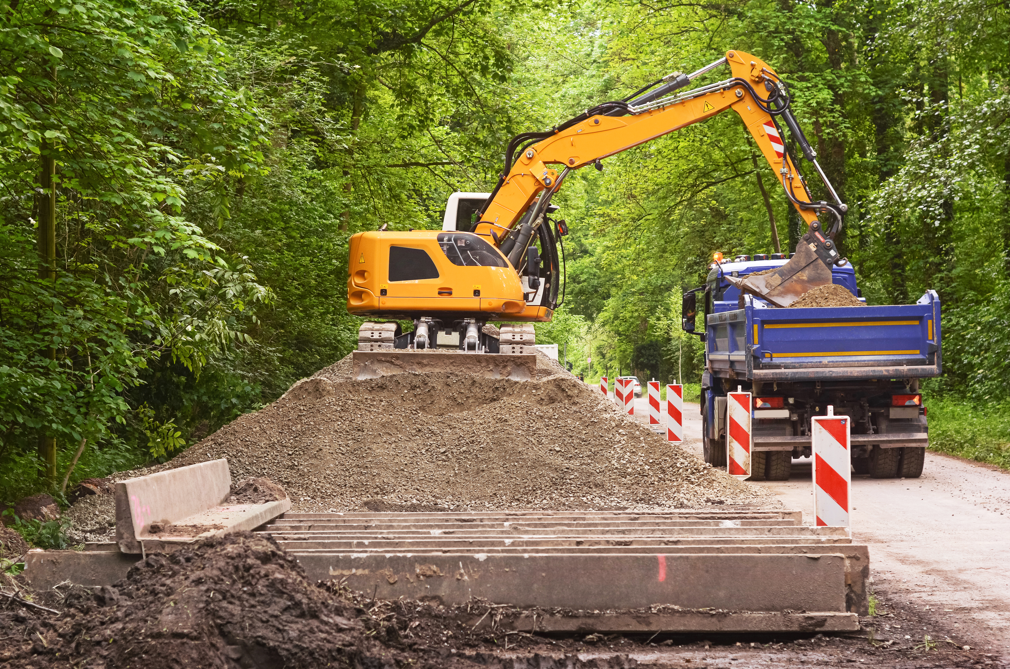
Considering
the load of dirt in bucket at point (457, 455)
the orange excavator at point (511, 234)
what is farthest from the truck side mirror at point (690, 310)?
the load of dirt in bucket at point (457, 455)

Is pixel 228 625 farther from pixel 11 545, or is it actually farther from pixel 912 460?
pixel 912 460

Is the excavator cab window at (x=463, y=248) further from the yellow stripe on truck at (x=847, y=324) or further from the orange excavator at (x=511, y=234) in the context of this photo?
the yellow stripe on truck at (x=847, y=324)

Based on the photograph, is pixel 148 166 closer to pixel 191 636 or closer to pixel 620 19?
pixel 191 636

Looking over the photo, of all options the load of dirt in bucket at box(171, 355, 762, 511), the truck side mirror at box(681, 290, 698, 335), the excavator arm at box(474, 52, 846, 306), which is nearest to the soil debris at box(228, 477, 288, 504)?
the load of dirt in bucket at box(171, 355, 762, 511)

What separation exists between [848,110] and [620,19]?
6.48 m

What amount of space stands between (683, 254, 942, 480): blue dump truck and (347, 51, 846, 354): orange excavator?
105 inches

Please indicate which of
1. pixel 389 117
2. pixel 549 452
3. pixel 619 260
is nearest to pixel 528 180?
pixel 389 117

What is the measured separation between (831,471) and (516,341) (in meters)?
8.29

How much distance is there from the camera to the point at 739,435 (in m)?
10.9

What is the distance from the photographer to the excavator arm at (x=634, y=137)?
1465 cm

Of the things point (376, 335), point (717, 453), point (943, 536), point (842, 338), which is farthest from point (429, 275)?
point (943, 536)

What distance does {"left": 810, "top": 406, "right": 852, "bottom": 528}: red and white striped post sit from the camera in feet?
21.6

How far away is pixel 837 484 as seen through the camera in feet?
21.6

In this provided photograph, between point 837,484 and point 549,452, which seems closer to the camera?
point 837,484
